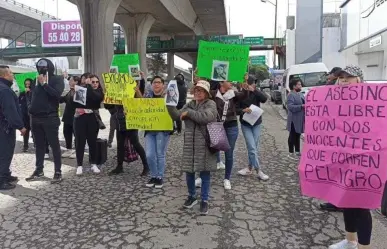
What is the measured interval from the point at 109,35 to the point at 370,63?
1484cm

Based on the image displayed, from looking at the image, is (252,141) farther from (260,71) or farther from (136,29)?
(260,71)

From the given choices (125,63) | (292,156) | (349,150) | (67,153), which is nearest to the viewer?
(349,150)

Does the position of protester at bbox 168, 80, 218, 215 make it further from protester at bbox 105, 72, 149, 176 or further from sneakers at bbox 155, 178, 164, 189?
protester at bbox 105, 72, 149, 176

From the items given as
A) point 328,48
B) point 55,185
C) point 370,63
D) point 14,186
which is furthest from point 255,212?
point 328,48

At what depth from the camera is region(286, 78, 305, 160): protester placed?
7.46 metres

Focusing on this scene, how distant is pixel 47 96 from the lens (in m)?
6.10

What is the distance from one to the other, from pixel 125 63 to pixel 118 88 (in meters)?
1.08

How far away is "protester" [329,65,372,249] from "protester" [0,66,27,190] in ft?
15.0

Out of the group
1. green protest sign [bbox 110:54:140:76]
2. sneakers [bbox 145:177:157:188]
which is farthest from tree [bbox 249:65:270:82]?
sneakers [bbox 145:177:157:188]

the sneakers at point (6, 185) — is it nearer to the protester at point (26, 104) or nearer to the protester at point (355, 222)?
the protester at point (26, 104)

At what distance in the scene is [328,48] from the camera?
35281mm

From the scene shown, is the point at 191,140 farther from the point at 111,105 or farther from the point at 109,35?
the point at 109,35

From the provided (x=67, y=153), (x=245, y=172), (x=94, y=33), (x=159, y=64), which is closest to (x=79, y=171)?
(x=67, y=153)

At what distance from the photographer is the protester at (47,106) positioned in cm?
604
